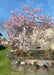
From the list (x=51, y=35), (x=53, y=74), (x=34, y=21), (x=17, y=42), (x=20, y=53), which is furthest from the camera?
(x=34, y=21)

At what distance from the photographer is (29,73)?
475 centimetres

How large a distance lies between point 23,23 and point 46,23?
3236 mm

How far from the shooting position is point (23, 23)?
10742 mm

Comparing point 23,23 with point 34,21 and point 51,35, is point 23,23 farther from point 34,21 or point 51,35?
point 51,35

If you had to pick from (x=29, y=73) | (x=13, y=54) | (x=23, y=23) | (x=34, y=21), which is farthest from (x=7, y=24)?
(x=29, y=73)

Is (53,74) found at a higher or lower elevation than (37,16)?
lower

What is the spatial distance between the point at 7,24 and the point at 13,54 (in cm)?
615

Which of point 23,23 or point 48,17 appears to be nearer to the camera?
point 23,23

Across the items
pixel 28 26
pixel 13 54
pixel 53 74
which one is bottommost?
pixel 53 74

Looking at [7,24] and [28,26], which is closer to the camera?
[28,26]

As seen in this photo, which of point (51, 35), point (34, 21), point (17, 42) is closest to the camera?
point (51, 35)

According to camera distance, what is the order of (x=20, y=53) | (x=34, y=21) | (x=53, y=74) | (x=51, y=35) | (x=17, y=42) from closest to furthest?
1. (x=53, y=74)
2. (x=20, y=53)
3. (x=51, y=35)
4. (x=17, y=42)
5. (x=34, y=21)

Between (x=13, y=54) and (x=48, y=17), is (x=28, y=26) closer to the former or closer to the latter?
(x=48, y=17)

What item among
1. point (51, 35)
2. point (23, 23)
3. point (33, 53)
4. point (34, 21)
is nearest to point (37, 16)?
point (34, 21)
